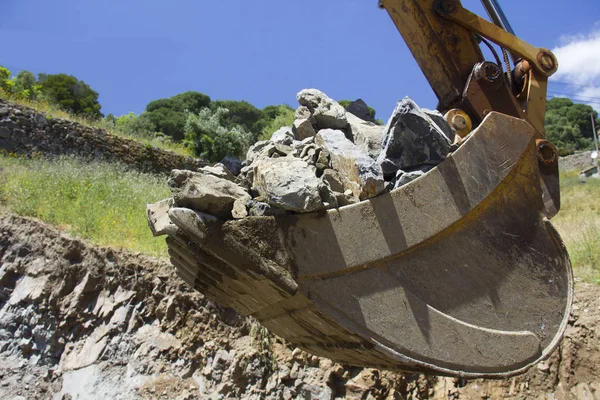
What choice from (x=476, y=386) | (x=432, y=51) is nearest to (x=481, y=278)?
(x=432, y=51)

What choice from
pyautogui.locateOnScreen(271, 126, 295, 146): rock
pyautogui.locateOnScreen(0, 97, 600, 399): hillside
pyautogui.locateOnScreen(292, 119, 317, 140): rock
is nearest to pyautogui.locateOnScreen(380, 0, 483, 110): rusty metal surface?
pyautogui.locateOnScreen(292, 119, 317, 140): rock

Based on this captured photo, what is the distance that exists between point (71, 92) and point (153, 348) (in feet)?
54.3

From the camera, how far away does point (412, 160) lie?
2.42 metres

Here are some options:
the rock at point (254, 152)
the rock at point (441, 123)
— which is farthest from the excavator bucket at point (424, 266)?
the rock at point (254, 152)

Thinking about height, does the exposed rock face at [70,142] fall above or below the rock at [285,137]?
above

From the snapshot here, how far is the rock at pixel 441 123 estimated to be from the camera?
2.61 meters

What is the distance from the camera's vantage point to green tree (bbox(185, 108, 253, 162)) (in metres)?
14.8

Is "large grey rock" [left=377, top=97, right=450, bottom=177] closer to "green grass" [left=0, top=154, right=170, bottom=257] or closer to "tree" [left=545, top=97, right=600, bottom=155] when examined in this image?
"green grass" [left=0, top=154, right=170, bottom=257]

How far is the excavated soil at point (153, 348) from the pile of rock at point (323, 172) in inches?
110

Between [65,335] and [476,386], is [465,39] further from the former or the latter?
[65,335]

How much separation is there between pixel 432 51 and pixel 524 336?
1591 millimetres

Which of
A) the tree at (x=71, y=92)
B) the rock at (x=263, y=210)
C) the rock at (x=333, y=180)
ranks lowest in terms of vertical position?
the rock at (x=263, y=210)

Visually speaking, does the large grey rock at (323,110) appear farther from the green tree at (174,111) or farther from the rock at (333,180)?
the green tree at (174,111)

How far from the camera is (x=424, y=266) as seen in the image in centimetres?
234
